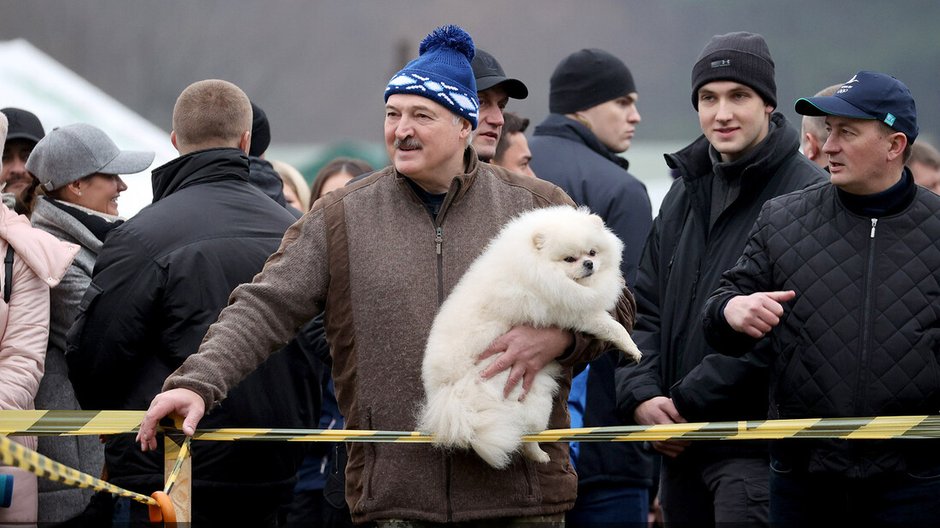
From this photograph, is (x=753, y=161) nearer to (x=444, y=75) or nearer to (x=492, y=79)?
(x=492, y=79)

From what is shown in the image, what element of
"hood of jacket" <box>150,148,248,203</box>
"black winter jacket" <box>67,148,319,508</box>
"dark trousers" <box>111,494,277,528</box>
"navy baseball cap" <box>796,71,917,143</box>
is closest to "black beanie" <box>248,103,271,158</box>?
"hood of jacket" <box>150,148,248,203</box>

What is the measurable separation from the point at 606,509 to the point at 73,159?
296cm

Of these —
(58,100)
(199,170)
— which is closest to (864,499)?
(199,170)

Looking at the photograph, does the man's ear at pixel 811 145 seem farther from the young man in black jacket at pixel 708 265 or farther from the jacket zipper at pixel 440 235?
the jacket zipper at pixel 440 235

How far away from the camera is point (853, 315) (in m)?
4.20

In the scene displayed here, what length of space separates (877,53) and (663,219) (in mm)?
19627

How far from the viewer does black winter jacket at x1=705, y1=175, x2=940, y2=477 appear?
4.12 meters

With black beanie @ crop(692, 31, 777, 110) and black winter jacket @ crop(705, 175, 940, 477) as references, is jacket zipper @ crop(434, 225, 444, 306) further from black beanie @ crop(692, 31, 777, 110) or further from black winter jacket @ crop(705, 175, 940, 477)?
black beanie @ crop(692, 31, 777, 110)

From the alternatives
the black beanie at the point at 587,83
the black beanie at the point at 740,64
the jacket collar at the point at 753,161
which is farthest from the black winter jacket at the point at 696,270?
the black beanie at the point at 587,83

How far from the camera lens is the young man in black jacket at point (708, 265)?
4.82m

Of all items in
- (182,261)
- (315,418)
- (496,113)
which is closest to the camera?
(182,261)

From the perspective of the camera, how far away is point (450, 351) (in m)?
3.89

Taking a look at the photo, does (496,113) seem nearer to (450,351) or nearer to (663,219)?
(663,219)

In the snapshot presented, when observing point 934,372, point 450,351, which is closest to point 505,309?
point 450,351
